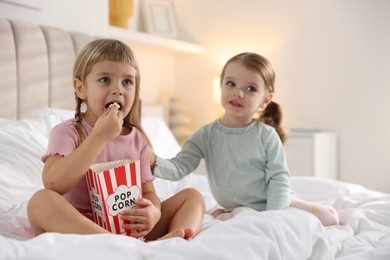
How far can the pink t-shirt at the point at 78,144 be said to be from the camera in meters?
1.24

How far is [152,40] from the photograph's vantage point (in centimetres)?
347

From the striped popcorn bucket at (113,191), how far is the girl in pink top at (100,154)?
0.02m

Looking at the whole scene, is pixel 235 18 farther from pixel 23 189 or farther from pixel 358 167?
pixel 23 189

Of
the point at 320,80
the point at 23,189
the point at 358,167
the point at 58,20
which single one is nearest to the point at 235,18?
the point at 320,80

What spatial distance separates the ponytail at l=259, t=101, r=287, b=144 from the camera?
70.7 inches

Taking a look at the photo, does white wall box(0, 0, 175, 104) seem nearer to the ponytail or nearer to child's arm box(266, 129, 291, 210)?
the ponytail

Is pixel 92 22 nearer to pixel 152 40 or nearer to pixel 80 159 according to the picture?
pixel 152 40

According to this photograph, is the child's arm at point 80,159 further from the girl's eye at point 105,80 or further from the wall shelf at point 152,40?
the wall shelf at point 152,40

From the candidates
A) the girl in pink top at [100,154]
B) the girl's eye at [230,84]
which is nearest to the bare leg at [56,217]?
the girl in pink top at [100,154]

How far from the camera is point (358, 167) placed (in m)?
3.65

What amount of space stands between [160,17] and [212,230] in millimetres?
3185

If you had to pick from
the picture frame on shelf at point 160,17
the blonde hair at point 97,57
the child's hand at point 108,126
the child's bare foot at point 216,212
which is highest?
the picture frame on shelf at point 160,17

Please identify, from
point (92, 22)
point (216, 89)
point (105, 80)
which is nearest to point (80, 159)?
point (105, 80)

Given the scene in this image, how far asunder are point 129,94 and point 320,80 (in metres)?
2.67
